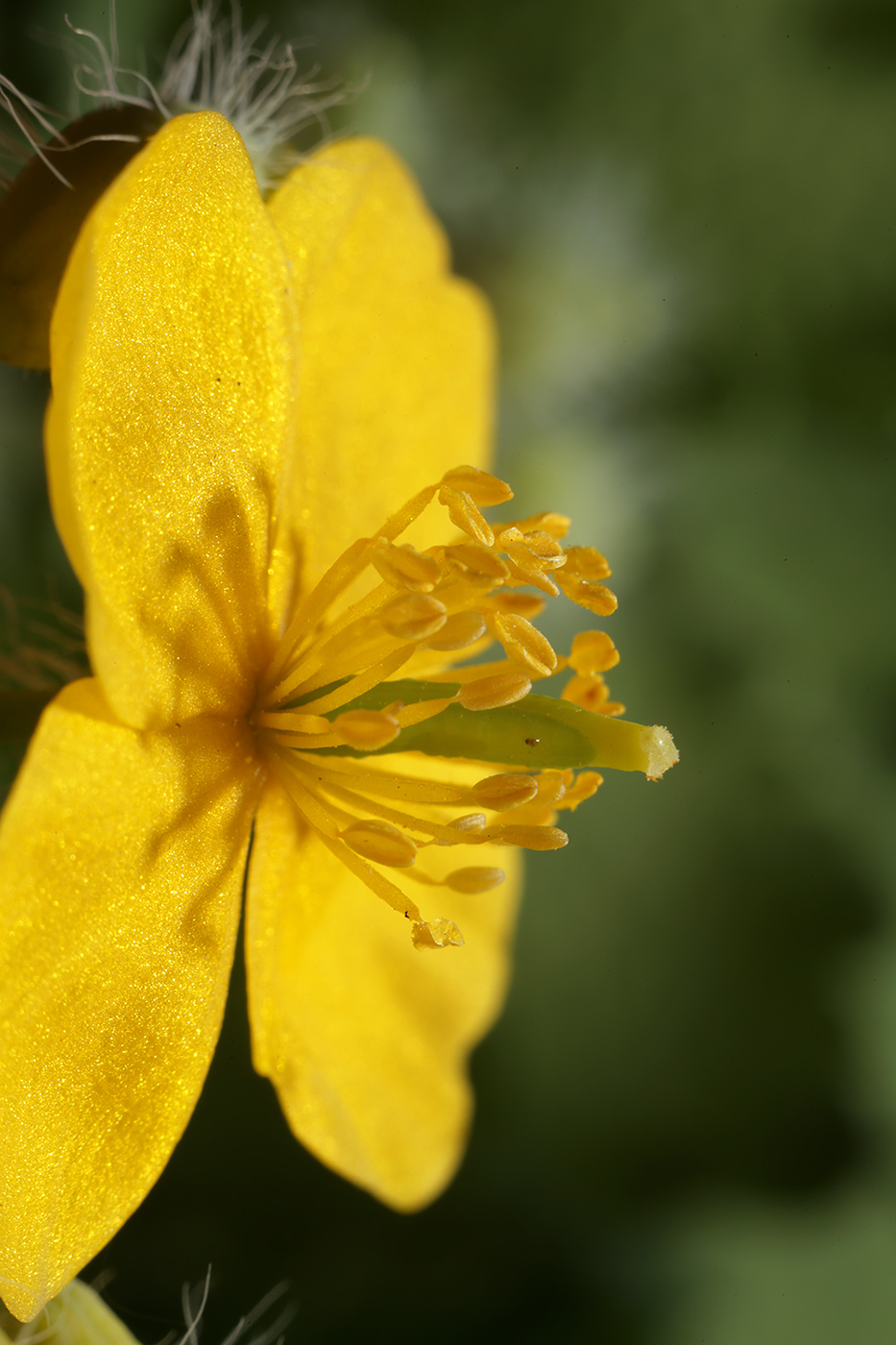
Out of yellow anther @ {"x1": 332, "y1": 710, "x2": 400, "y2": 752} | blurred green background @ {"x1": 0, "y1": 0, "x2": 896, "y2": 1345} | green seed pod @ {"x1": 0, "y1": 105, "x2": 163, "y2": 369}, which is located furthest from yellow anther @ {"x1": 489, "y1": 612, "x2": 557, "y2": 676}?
blurred green background @ {"x1": 0, "y1": 0, "x2": 896, "y2": 1345}

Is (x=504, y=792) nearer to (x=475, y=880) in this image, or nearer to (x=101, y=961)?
(x=475, y=880)

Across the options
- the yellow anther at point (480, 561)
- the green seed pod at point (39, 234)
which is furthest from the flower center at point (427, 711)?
the green seed pod at point (39, 234)

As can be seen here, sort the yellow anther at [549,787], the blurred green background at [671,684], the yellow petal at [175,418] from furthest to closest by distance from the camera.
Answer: the blurred green background at [671,684]
the yellow anther at [549,787]
the yellow petal at [175,418]

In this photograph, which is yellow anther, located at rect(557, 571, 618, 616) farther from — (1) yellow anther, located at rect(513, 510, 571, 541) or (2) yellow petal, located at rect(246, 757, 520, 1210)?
(2) yellow petal, located at rect(246, 757, 520, 1210)

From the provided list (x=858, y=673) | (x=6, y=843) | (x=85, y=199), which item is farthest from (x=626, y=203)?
(x=6, y=843)

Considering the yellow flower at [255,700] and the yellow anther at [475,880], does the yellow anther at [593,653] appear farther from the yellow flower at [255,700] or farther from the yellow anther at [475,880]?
the yellow anther at [475,880]

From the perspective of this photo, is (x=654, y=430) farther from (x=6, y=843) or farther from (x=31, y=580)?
(x=6, y=843)
